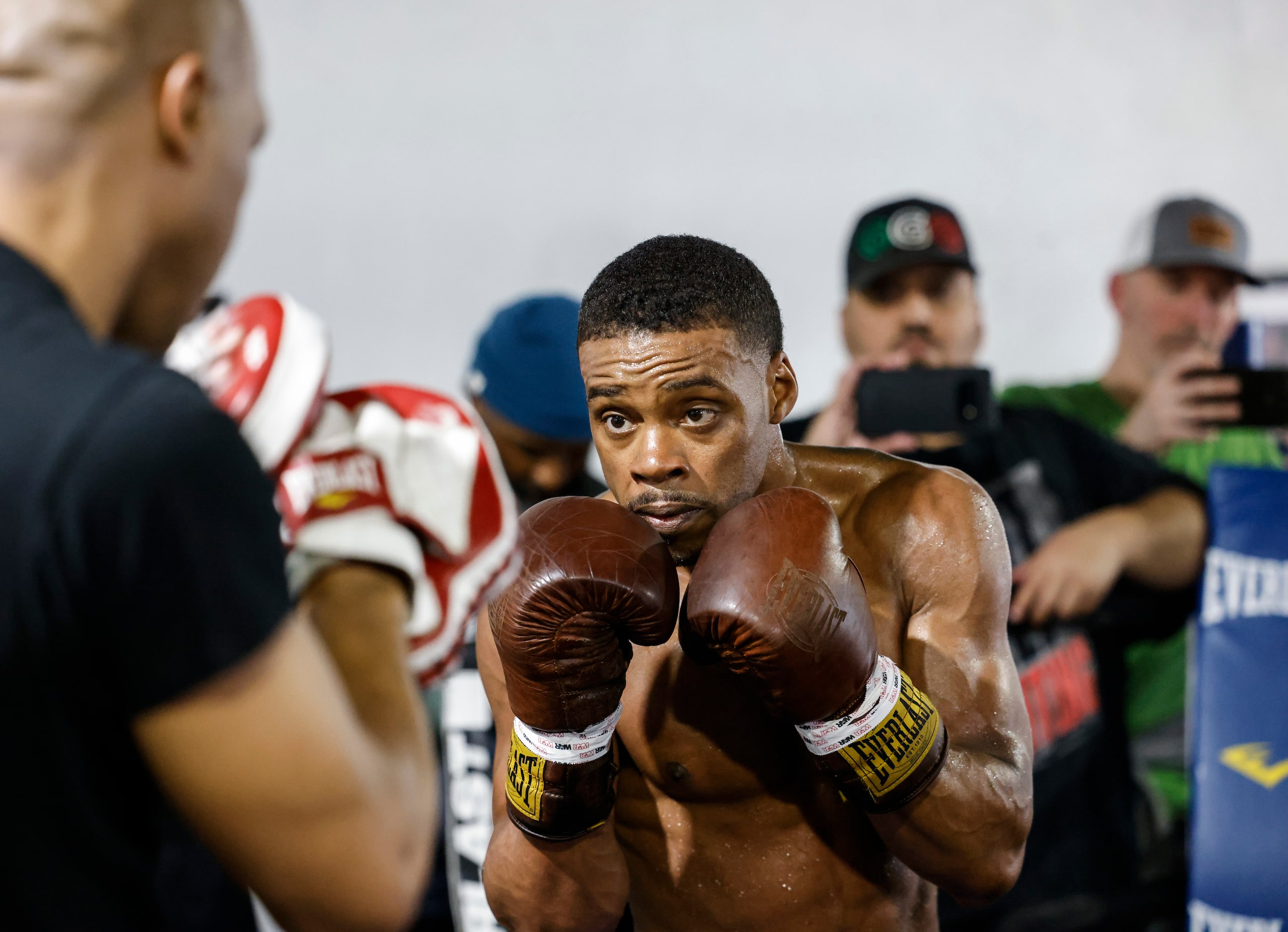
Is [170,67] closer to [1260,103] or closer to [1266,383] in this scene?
[1266,383]

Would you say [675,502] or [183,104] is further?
[675,502]

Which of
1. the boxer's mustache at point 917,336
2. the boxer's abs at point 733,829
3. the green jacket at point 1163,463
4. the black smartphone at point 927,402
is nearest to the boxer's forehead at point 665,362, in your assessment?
the boxer's abs at point 733,829

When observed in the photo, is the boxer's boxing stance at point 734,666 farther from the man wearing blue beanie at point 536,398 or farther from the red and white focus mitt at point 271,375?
the man wearing blue beanie at point 536,398

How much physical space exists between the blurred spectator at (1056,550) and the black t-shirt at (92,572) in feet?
6.54

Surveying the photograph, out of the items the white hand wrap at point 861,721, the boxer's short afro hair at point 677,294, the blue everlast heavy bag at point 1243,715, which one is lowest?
the blue everlast heavy bag at point 1243,715

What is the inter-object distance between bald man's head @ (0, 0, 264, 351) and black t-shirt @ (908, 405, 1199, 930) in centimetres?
200

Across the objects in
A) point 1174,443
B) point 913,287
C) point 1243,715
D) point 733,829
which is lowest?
point 1243,715

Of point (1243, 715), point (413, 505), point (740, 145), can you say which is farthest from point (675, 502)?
point (740, 145)

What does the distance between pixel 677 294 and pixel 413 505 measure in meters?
0.70

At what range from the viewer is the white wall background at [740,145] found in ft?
12.3

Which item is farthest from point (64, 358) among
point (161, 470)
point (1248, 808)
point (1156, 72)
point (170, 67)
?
point (1156, 72)

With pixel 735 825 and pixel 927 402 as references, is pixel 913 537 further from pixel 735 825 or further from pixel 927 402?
pixel 927 402

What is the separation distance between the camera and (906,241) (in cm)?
Answer: 289

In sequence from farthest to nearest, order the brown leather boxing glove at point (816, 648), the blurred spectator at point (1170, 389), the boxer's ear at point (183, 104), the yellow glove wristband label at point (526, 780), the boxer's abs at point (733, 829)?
1. the blurred spectator at point (1170, 389)
2. the boxer's abs at point (733, 829)
3. the yellow glove wristband label at point (526, 780)
4. the brown leather boxing glove at point (816, 648)
5. the boxer's ear at point (183, 104)
